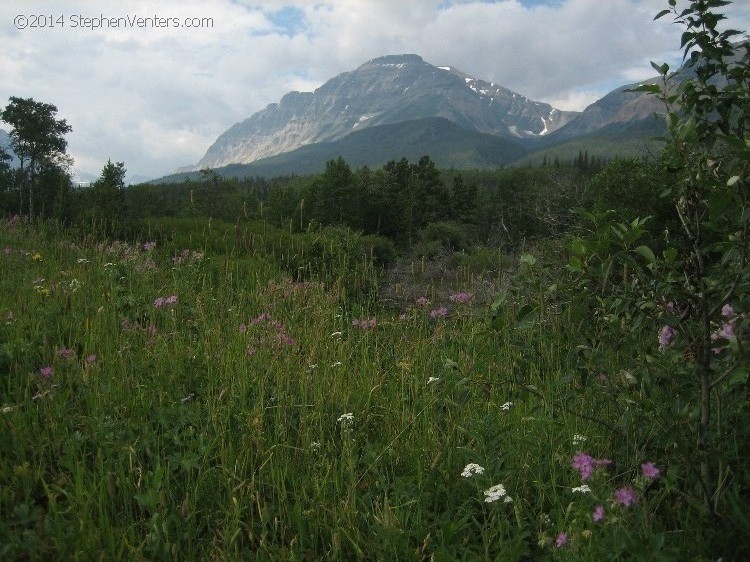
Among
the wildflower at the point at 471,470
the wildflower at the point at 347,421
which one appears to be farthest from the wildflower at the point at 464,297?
the wildflower at the point at 471,470

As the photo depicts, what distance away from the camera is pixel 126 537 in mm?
1858

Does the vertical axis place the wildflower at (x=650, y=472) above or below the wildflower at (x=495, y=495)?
above

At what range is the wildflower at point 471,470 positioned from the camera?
1.98 m

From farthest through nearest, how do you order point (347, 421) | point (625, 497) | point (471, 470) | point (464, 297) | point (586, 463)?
point (464, 297)
point (347, 421)
point (471, 470)
point (586, 463)
point (625, 497)

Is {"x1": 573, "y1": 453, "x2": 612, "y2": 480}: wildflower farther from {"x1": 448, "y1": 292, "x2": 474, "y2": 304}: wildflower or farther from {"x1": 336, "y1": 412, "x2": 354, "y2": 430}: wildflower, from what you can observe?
{"x1": 448, "y1": 292, "x2": 474, "y2": 304}: wildflower

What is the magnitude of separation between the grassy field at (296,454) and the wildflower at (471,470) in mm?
19

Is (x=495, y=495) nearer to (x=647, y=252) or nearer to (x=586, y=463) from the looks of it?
(x=586, y=463)

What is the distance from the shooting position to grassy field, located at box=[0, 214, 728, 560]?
1801mm

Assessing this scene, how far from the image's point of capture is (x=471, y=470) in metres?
2.08

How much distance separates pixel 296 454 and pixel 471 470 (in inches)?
31.6

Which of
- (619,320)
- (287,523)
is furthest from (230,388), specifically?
(619,320)

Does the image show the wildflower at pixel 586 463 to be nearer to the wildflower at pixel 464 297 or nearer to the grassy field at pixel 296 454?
the grassy field at pixel 296 454

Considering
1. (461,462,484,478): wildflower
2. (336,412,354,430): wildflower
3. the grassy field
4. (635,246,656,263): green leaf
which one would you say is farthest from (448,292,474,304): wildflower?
(635,246,656,263): green leaf

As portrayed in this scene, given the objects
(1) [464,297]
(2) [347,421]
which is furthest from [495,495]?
A: (1) [464,297]
